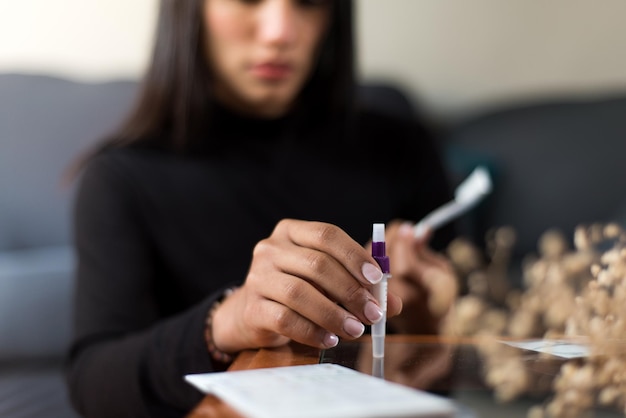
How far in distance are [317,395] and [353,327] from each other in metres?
0.11

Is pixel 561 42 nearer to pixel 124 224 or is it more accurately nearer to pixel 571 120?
pixel 571 120

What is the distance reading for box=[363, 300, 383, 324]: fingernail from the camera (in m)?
0.44

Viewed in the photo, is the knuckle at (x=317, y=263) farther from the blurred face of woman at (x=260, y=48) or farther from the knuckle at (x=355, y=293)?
the blurred face of woman at (x=260, y=48)

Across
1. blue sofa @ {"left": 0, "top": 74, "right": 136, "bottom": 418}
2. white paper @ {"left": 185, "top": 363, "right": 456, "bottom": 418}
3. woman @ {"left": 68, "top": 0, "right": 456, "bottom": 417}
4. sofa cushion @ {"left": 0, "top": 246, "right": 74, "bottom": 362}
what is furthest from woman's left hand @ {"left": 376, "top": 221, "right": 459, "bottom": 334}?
sofa cushion @ {"left": 0, "top": 246, "right": 74, "bottom": 362}

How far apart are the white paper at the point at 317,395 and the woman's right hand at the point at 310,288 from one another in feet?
0.15

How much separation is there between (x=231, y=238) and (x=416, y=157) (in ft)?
0.96

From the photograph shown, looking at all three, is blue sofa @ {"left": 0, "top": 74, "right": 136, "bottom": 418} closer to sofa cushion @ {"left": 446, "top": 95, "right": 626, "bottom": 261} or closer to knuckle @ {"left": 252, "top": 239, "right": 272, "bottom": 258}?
knuckle @ {"left": 252, "top": 239, "right": 272, "bottom": 258}

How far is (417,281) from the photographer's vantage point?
78 centimetres

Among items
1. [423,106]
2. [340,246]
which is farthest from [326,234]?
[423,106]

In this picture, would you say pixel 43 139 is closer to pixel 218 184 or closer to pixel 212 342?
pixel 218 184

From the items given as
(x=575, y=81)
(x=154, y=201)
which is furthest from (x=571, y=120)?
(x=154, y=201)

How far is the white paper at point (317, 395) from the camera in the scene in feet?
1.04

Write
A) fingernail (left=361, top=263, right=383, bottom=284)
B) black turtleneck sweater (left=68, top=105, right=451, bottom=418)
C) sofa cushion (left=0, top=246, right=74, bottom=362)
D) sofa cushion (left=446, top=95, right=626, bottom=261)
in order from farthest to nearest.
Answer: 1. sofa cushion (left=446, top=95, right=626, bottom=261)
2. sofa cushion (left=0, top=246, right=74, bottom=362)
3. black turtleneck sweater (left=68, top=105, right=451, bottom=418)
4. fingernail (left=361, top=263, right=383, bottom=284)

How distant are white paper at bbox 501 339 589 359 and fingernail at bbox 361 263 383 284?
0.12 metres
